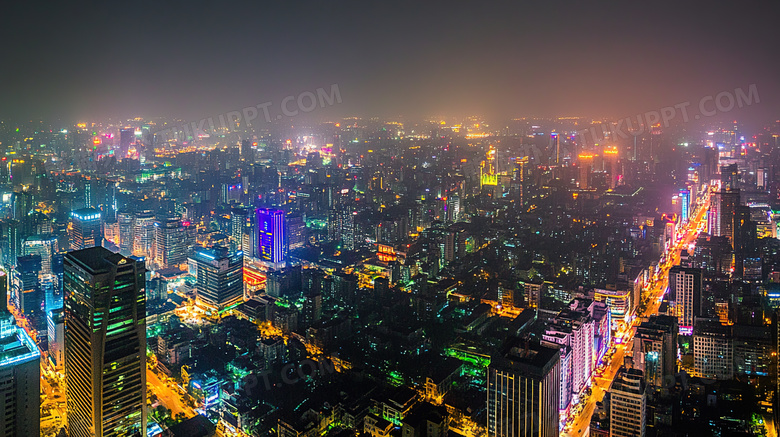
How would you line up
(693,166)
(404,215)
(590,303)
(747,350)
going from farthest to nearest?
1. (693,166)
2. (404,215)
3. (590,303)
4. (747,350)

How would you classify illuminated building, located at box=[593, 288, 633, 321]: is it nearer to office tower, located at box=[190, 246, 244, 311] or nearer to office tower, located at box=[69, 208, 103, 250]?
office tower, located at box=[190, 246, 244, 311]

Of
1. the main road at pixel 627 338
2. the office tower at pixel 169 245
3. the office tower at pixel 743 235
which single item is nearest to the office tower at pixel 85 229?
the office tower at pixel 169 245

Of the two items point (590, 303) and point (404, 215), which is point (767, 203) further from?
point (404, 215)

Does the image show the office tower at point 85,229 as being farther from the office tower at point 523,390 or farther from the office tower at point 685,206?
the office tower at point 685,206

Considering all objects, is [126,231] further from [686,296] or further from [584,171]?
[584,171]

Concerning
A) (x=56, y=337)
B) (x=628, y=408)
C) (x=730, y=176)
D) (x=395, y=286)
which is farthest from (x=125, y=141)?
(x=730, y=176)

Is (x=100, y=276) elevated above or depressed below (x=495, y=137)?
below

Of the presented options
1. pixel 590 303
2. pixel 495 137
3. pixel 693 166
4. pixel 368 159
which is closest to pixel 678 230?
pixel 693 166
